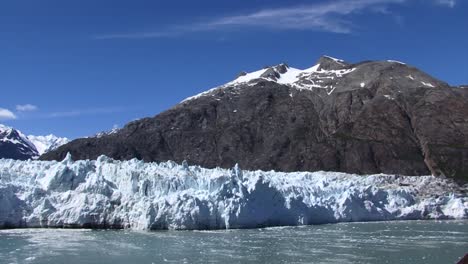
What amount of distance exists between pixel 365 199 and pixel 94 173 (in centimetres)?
2587

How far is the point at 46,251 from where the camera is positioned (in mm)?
28641

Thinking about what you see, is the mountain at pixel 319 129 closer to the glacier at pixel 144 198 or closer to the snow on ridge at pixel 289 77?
the snow on ridge at pixel 289 77

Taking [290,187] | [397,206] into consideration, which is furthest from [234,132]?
[290,187]

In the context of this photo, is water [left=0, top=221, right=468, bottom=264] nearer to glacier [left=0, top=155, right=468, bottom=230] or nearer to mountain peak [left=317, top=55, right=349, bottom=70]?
glacier [left=0, top=155, right=468, bottom=230]

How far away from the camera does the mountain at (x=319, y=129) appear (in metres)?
112

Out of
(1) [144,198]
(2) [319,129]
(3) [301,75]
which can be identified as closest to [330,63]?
(3) [301,75]

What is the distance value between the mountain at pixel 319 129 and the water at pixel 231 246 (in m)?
70.6

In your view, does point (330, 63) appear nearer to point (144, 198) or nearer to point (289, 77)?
point (289, 77)

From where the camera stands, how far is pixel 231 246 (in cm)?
3192

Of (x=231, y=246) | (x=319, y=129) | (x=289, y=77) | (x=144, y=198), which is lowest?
(x=231, y=246)

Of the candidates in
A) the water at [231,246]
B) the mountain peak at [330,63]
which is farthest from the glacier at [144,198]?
the mountain peak at [330,63]

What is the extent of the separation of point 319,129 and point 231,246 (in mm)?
95955

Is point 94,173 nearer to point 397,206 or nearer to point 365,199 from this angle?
point 365,199

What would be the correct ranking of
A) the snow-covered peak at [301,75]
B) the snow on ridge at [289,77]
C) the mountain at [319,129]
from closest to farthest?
the mountain at [319,129]
the snow-covered peak at [301,75]
the snow on ridge at [289,77]
